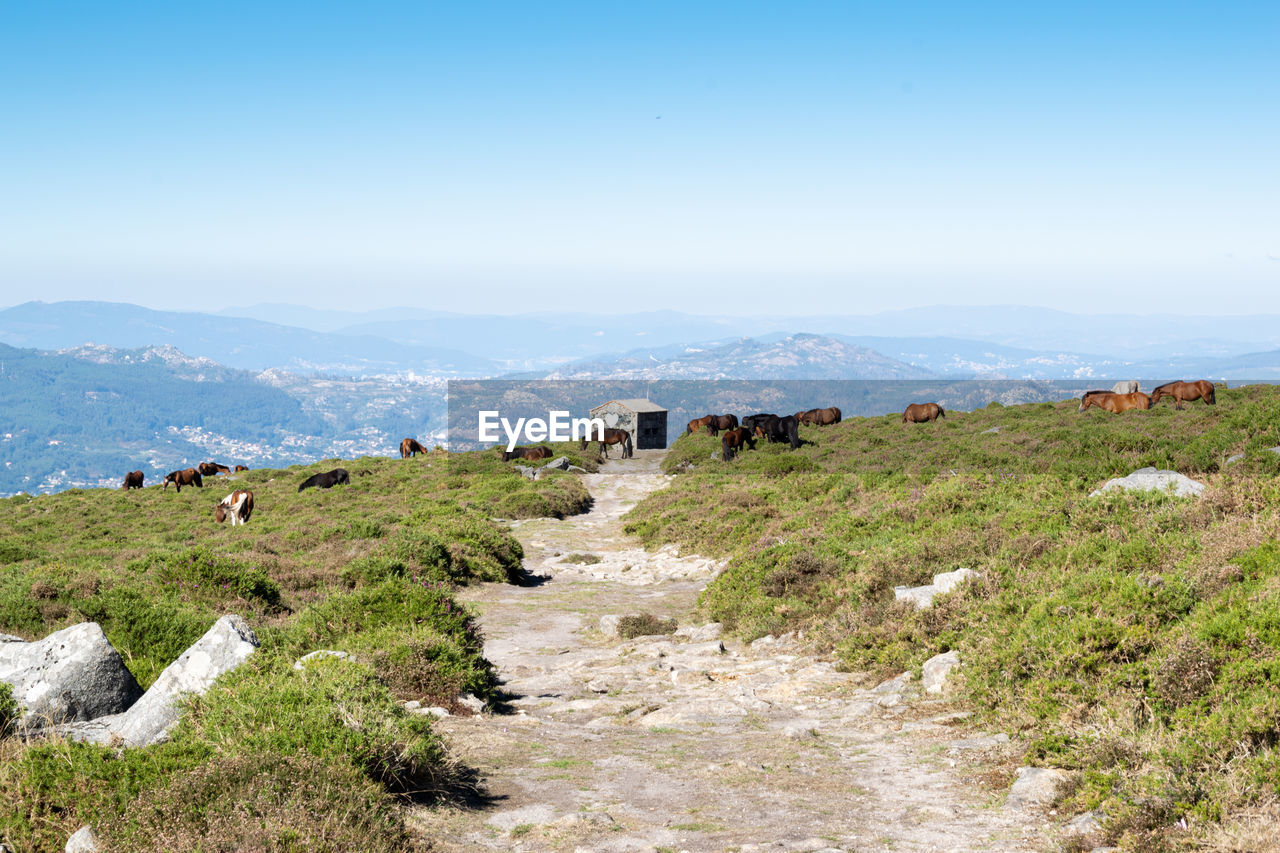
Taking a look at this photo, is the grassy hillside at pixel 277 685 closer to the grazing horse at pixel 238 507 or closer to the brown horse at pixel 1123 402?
the grazing horse at pixel 238 507

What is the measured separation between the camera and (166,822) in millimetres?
5168

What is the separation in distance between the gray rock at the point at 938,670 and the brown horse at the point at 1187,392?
33.9 meters

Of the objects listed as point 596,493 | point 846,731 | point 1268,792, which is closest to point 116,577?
point 846,731

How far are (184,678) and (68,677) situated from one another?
1081 millimetres

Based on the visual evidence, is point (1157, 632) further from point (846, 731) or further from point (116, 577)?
point (116, 577)

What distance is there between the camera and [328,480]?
47.2m

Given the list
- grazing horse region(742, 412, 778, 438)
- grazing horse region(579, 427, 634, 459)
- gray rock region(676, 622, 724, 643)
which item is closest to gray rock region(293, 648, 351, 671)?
gray rock region(676, 622, 724, 643)

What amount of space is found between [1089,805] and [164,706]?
799 cm

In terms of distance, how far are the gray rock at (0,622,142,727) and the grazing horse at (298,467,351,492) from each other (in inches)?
1563

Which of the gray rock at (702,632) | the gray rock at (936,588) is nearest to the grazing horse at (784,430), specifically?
the gray rock at (702,632)

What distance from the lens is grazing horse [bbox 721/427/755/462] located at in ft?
147

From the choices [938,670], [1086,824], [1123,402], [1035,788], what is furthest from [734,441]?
[1086,824]

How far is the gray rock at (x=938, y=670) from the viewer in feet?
33.8

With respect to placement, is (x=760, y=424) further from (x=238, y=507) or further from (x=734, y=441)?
(x=238, y=507)
